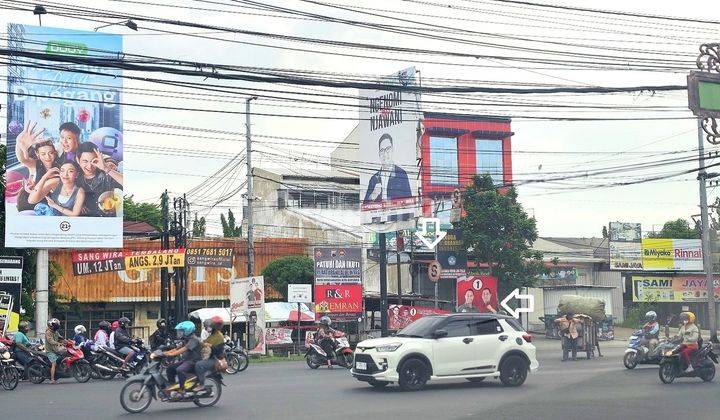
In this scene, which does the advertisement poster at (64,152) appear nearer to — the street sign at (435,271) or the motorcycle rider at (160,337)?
the motorcycle rider at (160,337)

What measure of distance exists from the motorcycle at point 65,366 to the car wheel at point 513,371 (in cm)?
1101

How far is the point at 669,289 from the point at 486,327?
1703 inches

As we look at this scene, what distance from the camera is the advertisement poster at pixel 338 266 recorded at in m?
38.9

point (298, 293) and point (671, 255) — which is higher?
point (671, 255)

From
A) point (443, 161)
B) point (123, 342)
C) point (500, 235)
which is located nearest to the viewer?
point (123, 342)

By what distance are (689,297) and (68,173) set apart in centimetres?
4188

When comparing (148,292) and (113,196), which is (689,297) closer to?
(148,292)

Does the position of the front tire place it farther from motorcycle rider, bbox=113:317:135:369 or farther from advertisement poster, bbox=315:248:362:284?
advertisement poster, bbox=315:248:362:284

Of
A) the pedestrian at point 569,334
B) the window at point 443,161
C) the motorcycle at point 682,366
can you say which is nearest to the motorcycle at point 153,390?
the motorcycle at point 682,366

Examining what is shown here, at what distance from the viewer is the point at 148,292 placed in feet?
170

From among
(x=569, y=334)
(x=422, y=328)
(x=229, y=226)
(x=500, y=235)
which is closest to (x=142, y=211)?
(x=229, y=226)

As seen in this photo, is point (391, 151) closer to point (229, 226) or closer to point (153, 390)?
point (229, 226)

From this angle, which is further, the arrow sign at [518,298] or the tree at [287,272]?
the tree at [287,272]

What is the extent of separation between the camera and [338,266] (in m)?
39.2
